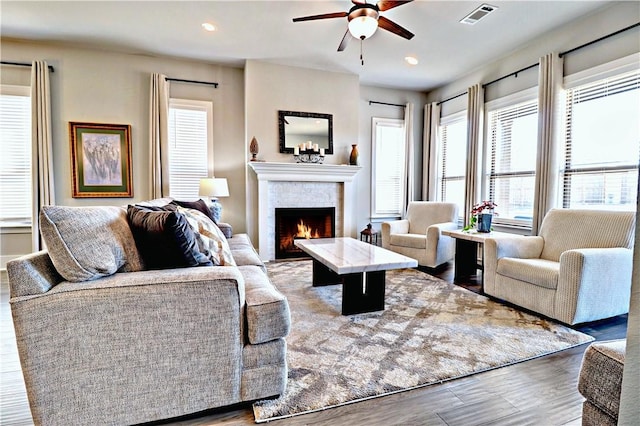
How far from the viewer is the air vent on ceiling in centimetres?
320

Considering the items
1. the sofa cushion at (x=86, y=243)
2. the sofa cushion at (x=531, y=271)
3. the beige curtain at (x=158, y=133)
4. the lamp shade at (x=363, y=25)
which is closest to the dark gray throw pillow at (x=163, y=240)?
the sofa cushion at (x=86, y=243)

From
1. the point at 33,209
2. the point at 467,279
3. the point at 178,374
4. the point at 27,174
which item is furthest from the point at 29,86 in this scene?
the point at 467,279

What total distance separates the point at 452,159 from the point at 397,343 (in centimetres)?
418

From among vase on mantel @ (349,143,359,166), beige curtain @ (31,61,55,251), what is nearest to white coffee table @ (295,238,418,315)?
vase on mantel @ (349,143,359,166)

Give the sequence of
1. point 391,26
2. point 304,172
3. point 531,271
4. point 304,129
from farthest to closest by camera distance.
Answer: point 304,129
point 304,172
point 391,26
point 531,271

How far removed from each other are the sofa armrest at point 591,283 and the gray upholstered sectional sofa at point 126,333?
2243mm

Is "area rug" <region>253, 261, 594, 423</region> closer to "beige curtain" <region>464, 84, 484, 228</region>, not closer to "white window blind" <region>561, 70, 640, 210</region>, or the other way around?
"white window blind" <region>561, 70, 640, 210</region>

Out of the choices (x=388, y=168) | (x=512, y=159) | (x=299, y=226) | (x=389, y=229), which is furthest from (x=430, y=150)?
(x=299, y=226)

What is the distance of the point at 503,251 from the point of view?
2.96 m

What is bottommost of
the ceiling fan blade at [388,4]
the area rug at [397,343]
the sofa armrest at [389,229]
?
the area rug at [397,343]

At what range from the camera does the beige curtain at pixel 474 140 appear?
462 cm

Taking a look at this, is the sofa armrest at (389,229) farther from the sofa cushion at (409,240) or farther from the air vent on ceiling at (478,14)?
the air vent on ceiling at (478,14)

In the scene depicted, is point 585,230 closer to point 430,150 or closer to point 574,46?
point 574,46

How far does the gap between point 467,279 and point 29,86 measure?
6182mm
